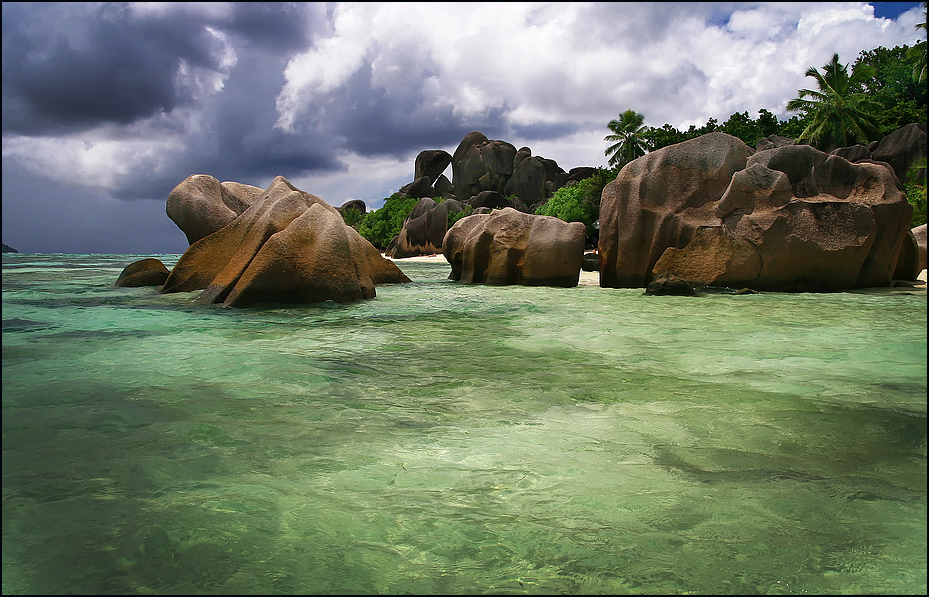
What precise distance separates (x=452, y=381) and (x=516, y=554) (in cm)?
226

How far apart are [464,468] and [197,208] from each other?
11.2 m

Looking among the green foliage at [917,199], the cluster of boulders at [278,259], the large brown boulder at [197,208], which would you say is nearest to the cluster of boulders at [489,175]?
the green foliage at [917,199]

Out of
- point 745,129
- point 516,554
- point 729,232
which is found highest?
point 745,129

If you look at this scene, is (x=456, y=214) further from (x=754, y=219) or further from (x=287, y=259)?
(x=287, y=259)

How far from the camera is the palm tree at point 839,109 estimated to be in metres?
A: 28.0

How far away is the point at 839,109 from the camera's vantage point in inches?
1106

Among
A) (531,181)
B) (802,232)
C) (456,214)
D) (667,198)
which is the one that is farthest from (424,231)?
(802,232)

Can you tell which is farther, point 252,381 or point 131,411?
point 252,381

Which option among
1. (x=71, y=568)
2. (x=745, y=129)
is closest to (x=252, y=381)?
(x=71, y=568)

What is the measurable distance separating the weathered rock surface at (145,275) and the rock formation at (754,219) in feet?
30.5

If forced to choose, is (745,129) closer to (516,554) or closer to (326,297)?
(326,297)

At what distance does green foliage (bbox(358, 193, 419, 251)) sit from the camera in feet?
144

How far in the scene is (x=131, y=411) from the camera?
10.2 feet

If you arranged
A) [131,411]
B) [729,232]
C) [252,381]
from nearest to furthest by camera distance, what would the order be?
[131,411]
[252,381]
[729,232]
